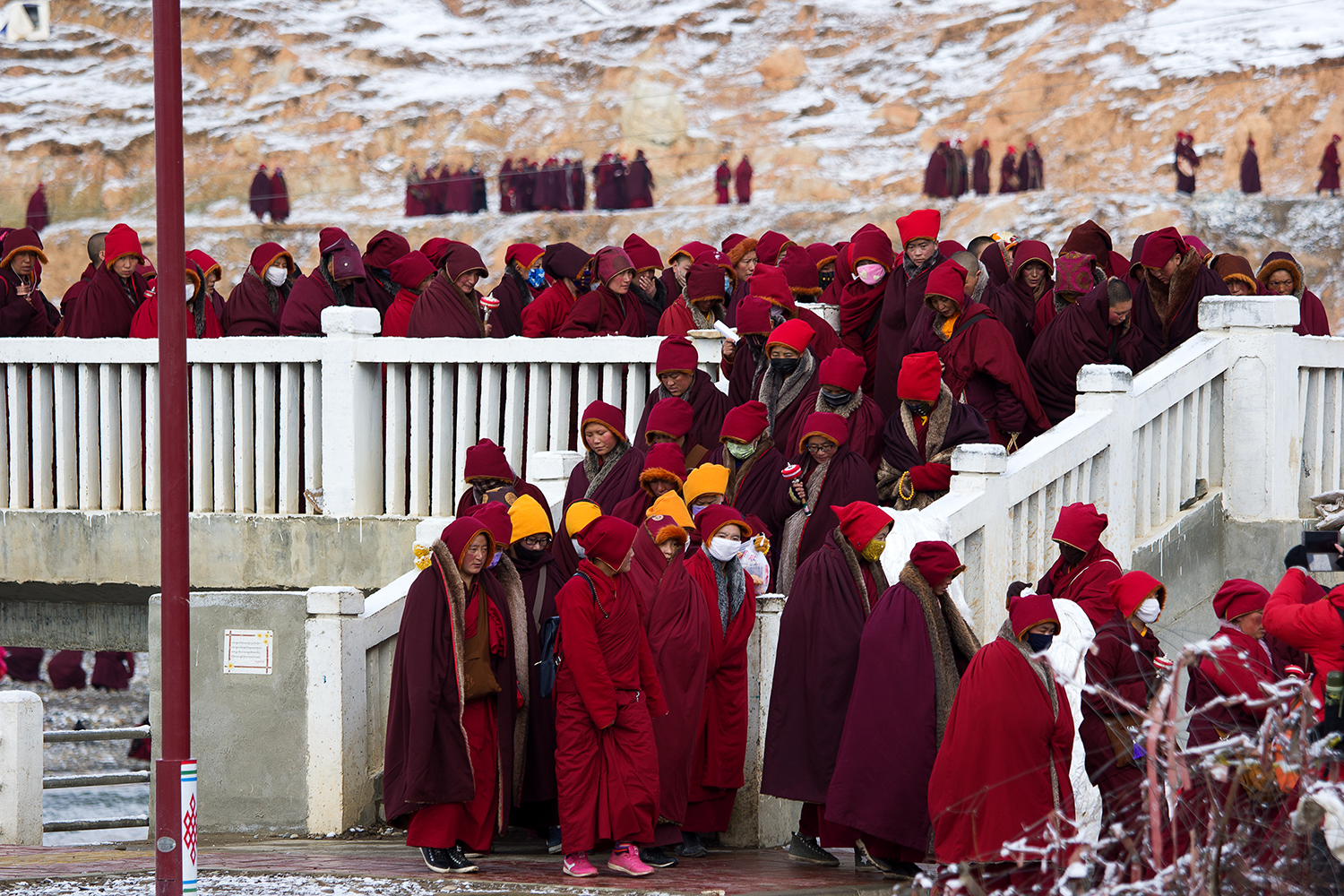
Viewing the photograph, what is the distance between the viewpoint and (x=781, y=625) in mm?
6910

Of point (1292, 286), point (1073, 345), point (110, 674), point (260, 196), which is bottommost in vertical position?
point (110, 674)

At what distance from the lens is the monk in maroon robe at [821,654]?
680 cm

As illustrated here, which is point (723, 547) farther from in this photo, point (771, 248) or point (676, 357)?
point (771, 248)

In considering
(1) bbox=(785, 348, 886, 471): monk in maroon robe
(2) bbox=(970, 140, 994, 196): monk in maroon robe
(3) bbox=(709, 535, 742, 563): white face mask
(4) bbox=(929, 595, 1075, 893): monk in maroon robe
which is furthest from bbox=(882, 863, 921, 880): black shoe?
(2) bbox=(970, 140, 994, 196): monk in maroon robe

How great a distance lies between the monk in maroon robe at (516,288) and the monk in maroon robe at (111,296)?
2.44 metres

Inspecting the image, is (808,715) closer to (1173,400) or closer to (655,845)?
(655,845)

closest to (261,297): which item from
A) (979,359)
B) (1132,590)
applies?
(979,359)

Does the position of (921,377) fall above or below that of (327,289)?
below

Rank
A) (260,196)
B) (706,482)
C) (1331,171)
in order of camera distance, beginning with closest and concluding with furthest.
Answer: (706,482)
(1331,171)
(260,196)

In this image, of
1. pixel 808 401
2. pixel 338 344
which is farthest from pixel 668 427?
pixel 338 344

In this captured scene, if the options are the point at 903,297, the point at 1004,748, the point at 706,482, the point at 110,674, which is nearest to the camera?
the point at 1004,748

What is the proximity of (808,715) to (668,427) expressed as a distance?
214cm

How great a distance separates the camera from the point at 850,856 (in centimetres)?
723

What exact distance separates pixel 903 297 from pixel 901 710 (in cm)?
377
